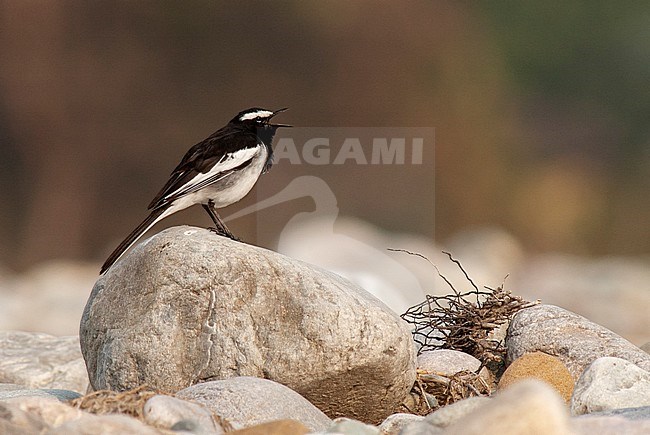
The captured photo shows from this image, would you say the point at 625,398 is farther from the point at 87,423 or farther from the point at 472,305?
the point at 87,423

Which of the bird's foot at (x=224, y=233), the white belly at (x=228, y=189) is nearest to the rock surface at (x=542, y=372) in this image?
the bird's foot at (x=224, y=233)

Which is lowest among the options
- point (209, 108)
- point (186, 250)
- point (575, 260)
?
point (575, 260)

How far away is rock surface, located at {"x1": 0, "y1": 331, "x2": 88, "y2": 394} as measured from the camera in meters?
5.85

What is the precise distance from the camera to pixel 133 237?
4.79m

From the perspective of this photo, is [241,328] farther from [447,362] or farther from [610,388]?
[610,388]

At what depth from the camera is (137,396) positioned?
131 inches

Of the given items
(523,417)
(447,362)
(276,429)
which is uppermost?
(523,417)

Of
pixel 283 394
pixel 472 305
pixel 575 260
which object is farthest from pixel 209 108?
pixel 283 394

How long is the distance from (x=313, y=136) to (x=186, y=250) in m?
7.26

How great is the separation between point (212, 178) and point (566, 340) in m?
1.90

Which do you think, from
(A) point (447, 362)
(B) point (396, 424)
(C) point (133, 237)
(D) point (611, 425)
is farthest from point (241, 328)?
(D) point (611, 425)

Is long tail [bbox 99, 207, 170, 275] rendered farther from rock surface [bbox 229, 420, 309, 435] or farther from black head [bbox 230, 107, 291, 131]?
rock surface [bbox 229, 420, 309, 435]

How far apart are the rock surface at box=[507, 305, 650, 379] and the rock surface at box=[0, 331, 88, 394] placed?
243 cm

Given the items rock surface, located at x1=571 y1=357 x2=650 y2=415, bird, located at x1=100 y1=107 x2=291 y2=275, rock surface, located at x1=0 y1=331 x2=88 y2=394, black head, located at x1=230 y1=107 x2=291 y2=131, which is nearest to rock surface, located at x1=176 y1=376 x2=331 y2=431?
rock surface, located at x1=571 y1=357 x2=650 y2=415
